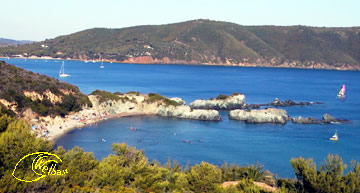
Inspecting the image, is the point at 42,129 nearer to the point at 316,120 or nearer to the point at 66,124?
the point at 66,124

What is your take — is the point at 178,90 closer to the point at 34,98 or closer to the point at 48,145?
the point at 34,98

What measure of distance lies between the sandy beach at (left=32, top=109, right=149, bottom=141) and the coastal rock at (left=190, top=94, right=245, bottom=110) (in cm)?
1316

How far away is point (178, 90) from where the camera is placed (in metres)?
101

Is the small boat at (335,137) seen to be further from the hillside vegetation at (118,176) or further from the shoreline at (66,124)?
the hillside vegetation at (118,176)

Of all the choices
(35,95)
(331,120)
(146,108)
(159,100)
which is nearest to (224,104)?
(159,100)

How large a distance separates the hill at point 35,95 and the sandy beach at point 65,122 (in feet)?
3.68

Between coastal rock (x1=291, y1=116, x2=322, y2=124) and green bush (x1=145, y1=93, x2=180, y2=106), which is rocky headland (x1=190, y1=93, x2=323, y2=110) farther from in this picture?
coastal rock (x1=291, y1=116, x2=322, y2=124)

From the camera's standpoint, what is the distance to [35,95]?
54.2m

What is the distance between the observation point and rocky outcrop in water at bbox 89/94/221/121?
6347 centimetres

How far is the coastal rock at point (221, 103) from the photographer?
239 feet

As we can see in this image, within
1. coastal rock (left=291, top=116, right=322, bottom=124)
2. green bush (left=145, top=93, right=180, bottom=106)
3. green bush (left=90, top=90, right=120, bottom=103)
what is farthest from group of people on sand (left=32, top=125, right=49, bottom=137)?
coastal rock (left=291, top=116, right=322, bottom=124)

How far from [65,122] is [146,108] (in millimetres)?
16818

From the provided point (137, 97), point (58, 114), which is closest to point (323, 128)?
point (137, 97)

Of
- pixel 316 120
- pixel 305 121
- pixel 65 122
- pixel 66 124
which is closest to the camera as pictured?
pixel 66 124
